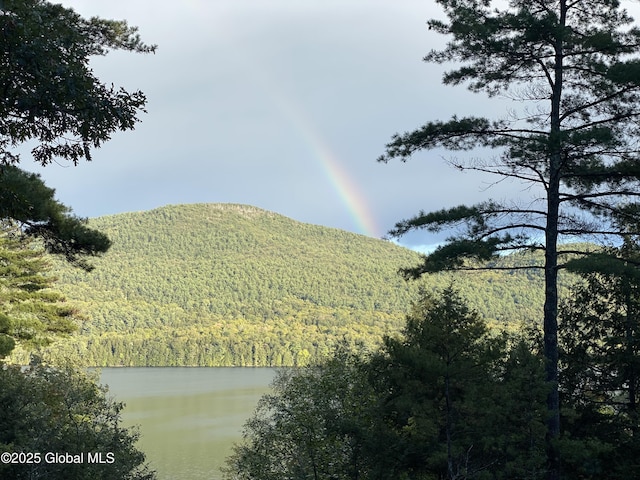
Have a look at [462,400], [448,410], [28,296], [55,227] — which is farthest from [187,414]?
[448,410]

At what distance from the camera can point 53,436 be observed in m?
11.1

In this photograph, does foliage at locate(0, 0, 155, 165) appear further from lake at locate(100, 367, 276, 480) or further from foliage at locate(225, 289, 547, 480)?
lake at locate(100, 367, 276, 480)

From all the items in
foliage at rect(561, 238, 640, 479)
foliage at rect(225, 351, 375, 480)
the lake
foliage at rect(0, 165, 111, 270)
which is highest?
foliage at rect(0, 165, 111, 270)

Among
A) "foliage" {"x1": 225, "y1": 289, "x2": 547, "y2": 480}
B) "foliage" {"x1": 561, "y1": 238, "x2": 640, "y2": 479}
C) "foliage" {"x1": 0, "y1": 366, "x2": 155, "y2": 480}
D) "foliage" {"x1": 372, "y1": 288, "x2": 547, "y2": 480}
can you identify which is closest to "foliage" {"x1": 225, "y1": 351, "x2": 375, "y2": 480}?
"foliage" {"x1": 225, "y1": 289, "x2": 547, "y2": 480}

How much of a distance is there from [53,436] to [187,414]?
48.5m

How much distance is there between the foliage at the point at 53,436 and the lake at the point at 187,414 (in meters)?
2.97

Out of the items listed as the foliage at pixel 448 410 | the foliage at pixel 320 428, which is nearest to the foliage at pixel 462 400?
the foliage at pixel 448 410

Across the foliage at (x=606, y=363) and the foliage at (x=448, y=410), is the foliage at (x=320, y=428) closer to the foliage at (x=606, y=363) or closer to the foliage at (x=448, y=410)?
the foliage at (x=448, y=410)

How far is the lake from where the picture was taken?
34781 mm

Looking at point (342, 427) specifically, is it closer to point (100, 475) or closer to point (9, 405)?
point (100, 475)

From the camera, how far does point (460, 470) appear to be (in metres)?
8.80

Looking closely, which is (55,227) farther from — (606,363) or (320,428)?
(606,363)

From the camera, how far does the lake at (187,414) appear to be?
3478 centimetres

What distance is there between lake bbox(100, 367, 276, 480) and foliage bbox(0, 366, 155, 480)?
9.76 feet
